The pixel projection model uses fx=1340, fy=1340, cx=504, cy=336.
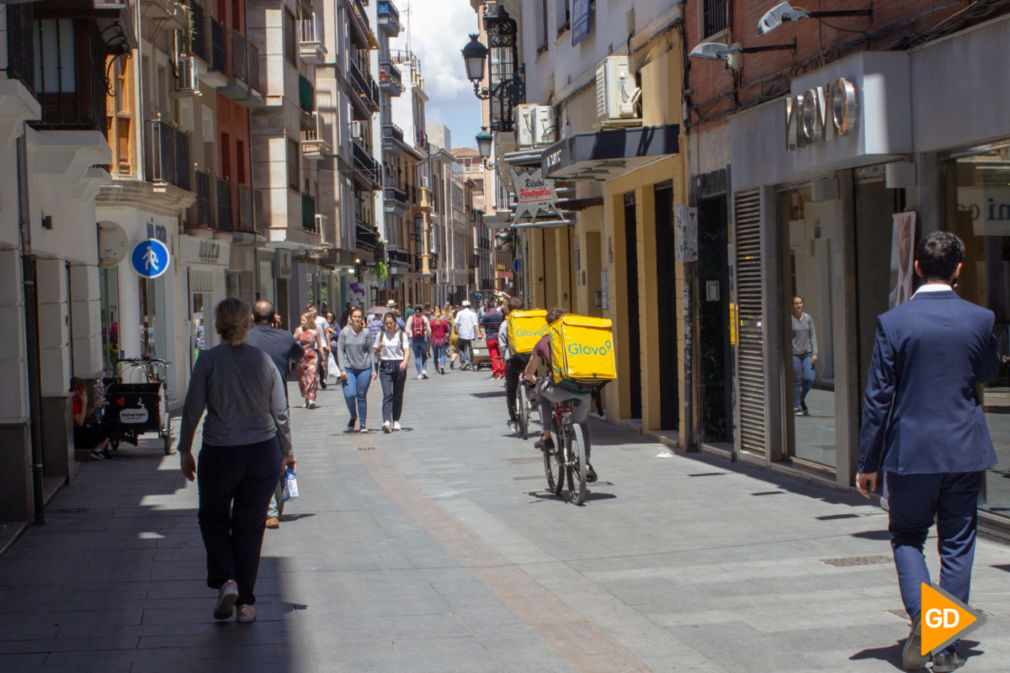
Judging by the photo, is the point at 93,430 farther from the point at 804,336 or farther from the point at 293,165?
the point at 293,165

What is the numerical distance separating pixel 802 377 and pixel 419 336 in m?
19.7

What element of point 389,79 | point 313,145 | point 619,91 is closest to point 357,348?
point 619,91

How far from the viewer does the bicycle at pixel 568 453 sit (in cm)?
1155

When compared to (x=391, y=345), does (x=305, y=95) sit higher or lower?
higher

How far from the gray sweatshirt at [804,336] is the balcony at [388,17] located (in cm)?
6629

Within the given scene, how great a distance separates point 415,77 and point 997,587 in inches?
3352

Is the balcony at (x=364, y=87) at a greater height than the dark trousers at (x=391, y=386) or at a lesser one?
greater

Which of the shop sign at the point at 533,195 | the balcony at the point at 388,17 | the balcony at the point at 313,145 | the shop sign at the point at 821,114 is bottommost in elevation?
the shop sign at the point at 821,114

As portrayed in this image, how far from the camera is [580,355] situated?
39.2 feet

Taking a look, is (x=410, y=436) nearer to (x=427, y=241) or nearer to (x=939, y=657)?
(x=939, y=657)

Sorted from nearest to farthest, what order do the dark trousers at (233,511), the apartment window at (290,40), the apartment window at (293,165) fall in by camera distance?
the dark trousers at (233,511)
the apartment window at (290,40)
the apartment window at (293,165)

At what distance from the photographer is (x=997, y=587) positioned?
7570 mm

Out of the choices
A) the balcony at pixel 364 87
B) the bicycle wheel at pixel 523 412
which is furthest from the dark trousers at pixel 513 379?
the balcony at pixel 364 87

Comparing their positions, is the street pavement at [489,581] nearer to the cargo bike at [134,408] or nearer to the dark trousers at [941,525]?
the dark trousers at [941,525]
